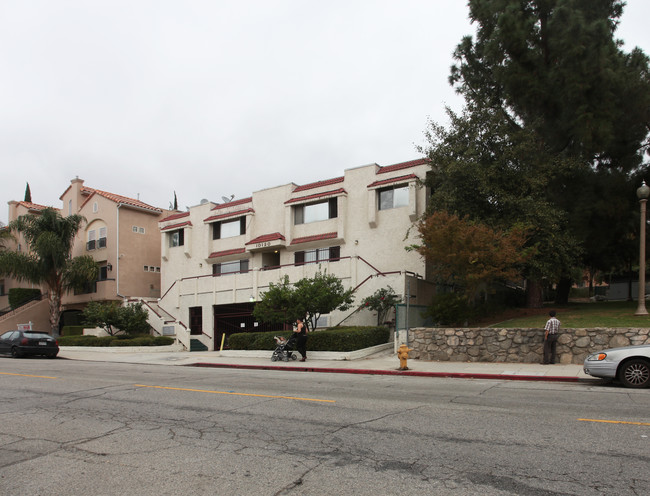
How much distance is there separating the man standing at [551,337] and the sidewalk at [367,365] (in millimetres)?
384

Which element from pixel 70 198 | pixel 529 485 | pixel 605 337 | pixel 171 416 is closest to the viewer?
pixel 529 485

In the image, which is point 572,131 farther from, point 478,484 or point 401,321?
point 478,484

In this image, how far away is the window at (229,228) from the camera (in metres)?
33.4

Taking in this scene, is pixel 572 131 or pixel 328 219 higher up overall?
pixel 572 131

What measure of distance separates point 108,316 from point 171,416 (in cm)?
2330

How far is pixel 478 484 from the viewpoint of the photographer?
15.5 feet

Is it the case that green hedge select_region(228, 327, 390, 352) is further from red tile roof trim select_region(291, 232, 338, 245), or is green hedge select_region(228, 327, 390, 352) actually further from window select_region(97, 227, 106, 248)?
window select_region(97, 227, 106, 248)

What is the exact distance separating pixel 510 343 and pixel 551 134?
1183 cm

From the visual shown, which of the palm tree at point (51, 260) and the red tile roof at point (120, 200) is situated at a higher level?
the red tile roof at point (120, 200)

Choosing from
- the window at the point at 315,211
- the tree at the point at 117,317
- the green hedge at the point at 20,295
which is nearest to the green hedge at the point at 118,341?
the tree at the point at 117,317

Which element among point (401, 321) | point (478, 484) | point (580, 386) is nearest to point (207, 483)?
point (478, 484)

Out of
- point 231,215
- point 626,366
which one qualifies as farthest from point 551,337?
point 231,215

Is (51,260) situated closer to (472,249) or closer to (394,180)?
(394,180)

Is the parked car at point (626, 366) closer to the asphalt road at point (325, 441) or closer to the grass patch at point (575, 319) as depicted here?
the asphalt road at point (325, 441)
